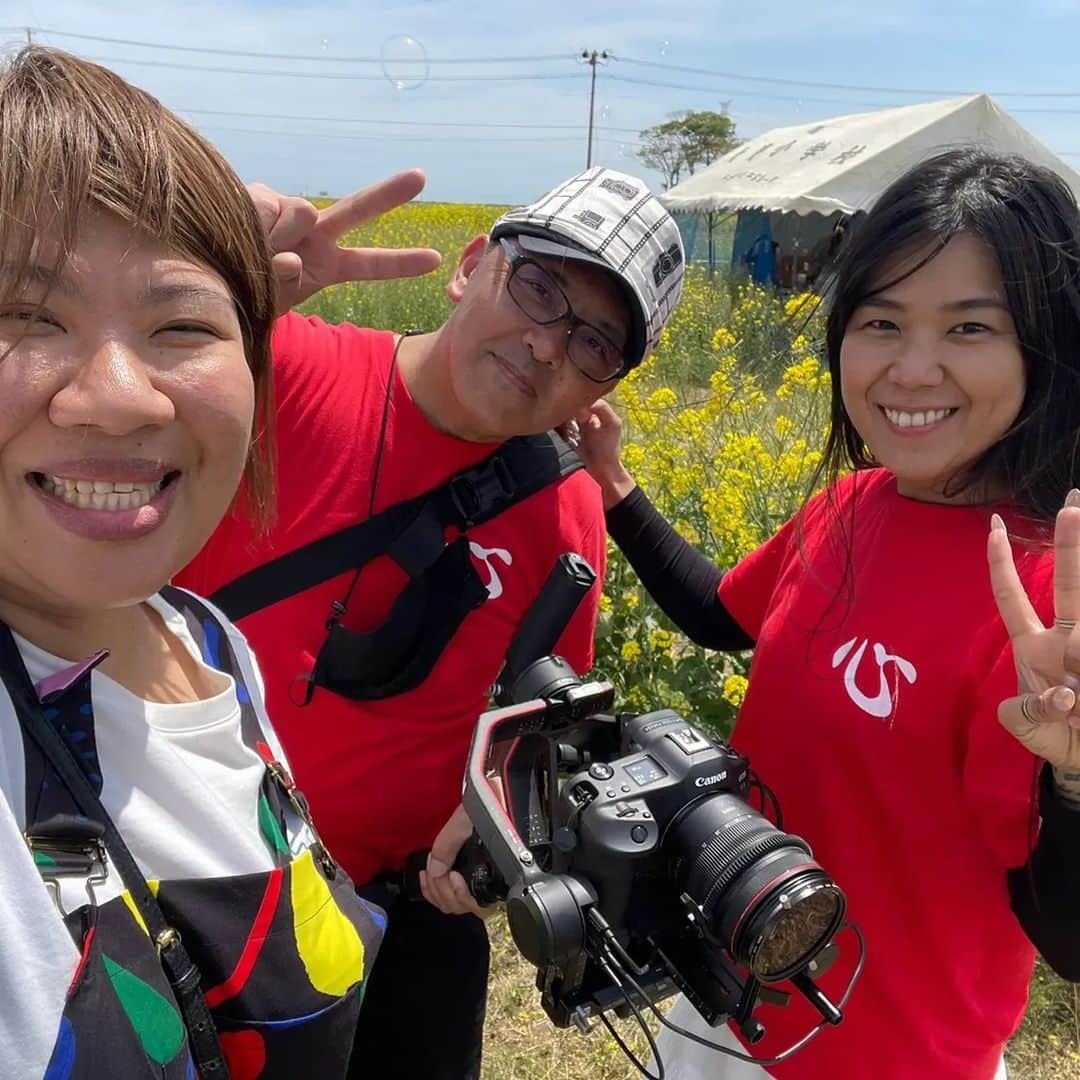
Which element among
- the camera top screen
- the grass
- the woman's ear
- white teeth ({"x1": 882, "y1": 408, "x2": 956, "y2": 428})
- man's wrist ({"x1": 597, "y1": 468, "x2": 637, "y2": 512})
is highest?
the woman's ear

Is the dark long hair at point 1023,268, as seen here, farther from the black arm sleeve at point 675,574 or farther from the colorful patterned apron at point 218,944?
the colorful patterned apron at point 218,944

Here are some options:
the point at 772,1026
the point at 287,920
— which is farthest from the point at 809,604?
the point at 287,920

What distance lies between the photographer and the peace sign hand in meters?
1.69

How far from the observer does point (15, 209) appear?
2.39 ft

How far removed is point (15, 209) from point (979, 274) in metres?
1.17

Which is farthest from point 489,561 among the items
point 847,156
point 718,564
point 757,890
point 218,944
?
point 847,156

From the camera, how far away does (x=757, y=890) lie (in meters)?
0.99

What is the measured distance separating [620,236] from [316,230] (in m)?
0.59

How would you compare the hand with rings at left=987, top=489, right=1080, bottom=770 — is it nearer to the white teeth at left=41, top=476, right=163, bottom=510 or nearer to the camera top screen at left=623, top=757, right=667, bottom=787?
the camera top screen at left=623, top=757, right=667, bottom=787

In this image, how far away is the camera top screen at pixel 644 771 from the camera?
1126 millimetres

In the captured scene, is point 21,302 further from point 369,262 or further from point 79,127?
point 369,262

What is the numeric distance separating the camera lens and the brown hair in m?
0.77

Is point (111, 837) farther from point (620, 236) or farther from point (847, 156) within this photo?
point (847, 156)

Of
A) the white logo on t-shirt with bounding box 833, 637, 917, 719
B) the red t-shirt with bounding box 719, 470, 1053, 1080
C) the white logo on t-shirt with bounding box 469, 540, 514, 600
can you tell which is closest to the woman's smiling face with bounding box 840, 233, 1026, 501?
the red t-shirt with bounding box 719, 470, 1053, 1080
